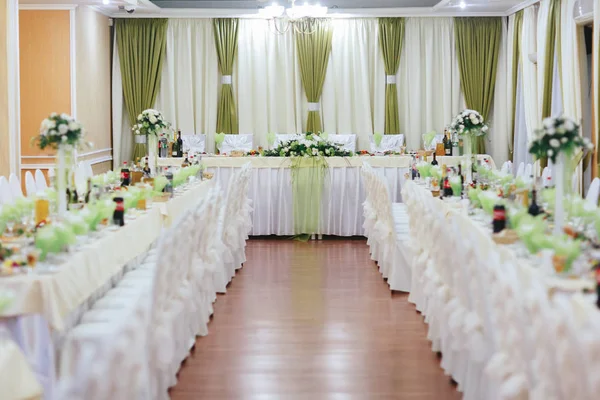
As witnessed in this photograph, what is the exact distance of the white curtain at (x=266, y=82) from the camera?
14.0 metres

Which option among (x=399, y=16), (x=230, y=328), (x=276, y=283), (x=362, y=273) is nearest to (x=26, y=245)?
(x=230, y=328)

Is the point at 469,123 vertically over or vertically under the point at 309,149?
over

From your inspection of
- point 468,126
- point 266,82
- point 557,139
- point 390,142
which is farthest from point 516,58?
point 557,139

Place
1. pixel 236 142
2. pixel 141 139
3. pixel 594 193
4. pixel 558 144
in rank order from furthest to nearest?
pixel 141 139
pixel 236 142
pixel 594 193
pixel 558 144

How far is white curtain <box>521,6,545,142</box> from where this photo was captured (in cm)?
1212

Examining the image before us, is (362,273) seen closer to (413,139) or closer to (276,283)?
(276,283)

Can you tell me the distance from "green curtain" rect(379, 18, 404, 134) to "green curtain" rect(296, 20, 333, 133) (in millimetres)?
926

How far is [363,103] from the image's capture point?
46.1 feet

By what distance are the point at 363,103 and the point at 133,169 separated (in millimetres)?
6583

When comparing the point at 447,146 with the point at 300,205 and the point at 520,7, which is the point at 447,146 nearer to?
the point at 300,205

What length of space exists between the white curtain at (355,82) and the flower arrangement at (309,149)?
3.18 metres

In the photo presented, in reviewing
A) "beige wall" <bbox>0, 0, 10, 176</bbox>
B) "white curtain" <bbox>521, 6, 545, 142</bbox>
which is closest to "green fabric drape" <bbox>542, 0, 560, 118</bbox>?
"white curtain" <bbox>521, 6, 545, 142</bbox>

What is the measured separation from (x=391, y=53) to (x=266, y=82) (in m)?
2.21

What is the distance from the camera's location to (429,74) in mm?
13992
